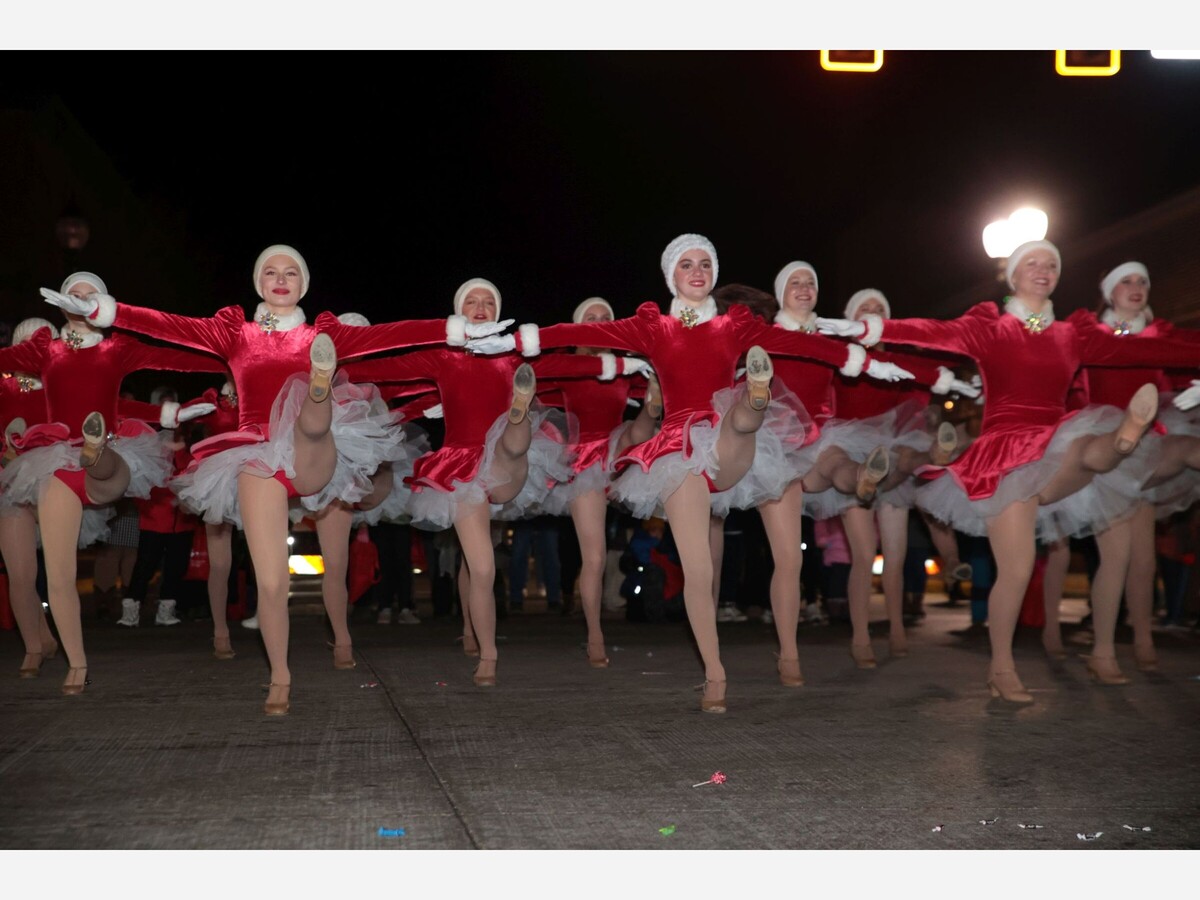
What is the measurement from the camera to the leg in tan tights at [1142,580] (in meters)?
8.04

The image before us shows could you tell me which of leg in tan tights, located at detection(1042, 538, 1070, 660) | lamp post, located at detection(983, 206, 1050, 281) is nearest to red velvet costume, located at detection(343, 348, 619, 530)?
leg in tan tights, located at detection(1042, 538, 1070, 660)

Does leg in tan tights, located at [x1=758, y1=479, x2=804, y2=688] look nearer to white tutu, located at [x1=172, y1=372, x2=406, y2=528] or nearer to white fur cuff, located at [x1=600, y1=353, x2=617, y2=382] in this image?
white fur cuff, located at [x1=600, y1=353, x2=617, y2=382]

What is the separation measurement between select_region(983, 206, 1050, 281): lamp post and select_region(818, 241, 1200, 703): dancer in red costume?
5714mm

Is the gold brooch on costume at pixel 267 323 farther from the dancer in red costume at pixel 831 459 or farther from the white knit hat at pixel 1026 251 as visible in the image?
the white knit hat at pixel 1026 251

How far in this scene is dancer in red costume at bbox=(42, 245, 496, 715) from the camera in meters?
6.34

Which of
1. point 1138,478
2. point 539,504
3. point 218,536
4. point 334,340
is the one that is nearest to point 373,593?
point 218,536

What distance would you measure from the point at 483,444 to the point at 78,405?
2.47m

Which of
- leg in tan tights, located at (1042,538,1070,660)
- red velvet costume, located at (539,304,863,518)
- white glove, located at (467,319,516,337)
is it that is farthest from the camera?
leg in tan tights, located at (1042,538,1070,660)

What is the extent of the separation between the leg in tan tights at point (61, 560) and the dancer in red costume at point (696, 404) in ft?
8.54

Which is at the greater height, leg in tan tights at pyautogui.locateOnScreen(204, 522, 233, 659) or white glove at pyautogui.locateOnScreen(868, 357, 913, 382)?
white glove at pyautogui.locateOnScreen(868, 357, 913, 382)

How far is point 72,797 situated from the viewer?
4.37 meters

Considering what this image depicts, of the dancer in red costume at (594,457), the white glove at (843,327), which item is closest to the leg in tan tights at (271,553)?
the dancer in red costume at (594,457)

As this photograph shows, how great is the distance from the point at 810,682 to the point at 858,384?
8.26ft

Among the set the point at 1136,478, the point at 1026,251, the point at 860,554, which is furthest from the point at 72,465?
the point at 1136,478
